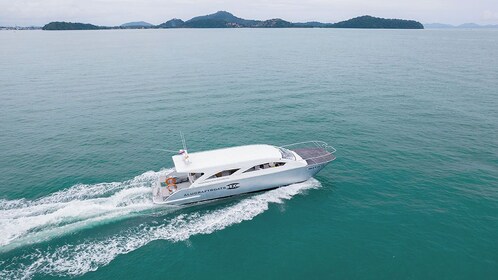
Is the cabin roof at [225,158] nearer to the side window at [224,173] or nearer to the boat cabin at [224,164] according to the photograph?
the boat cabin at [224,164]

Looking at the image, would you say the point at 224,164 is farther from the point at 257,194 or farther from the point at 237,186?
the point at 257,194

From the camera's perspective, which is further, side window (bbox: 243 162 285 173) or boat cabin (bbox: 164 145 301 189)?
side window (bbox: 243 162 285 173)

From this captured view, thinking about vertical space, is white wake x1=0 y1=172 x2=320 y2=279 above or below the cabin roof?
below

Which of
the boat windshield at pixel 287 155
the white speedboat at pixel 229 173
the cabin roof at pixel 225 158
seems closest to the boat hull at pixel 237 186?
the white speedboat at pixel 229 173

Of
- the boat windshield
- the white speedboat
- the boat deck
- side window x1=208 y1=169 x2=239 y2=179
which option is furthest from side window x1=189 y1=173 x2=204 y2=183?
the boat deck

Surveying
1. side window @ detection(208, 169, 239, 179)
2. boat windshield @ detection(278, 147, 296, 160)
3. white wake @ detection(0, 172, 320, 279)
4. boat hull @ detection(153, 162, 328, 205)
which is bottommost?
white wake @ detection(0, 172, 320, 279)

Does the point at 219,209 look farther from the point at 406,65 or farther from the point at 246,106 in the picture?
the point at 406,65

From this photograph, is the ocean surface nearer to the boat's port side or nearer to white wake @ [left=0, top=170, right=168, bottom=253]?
white wake @ [left=0, top=170, right=168, bottom=253]
